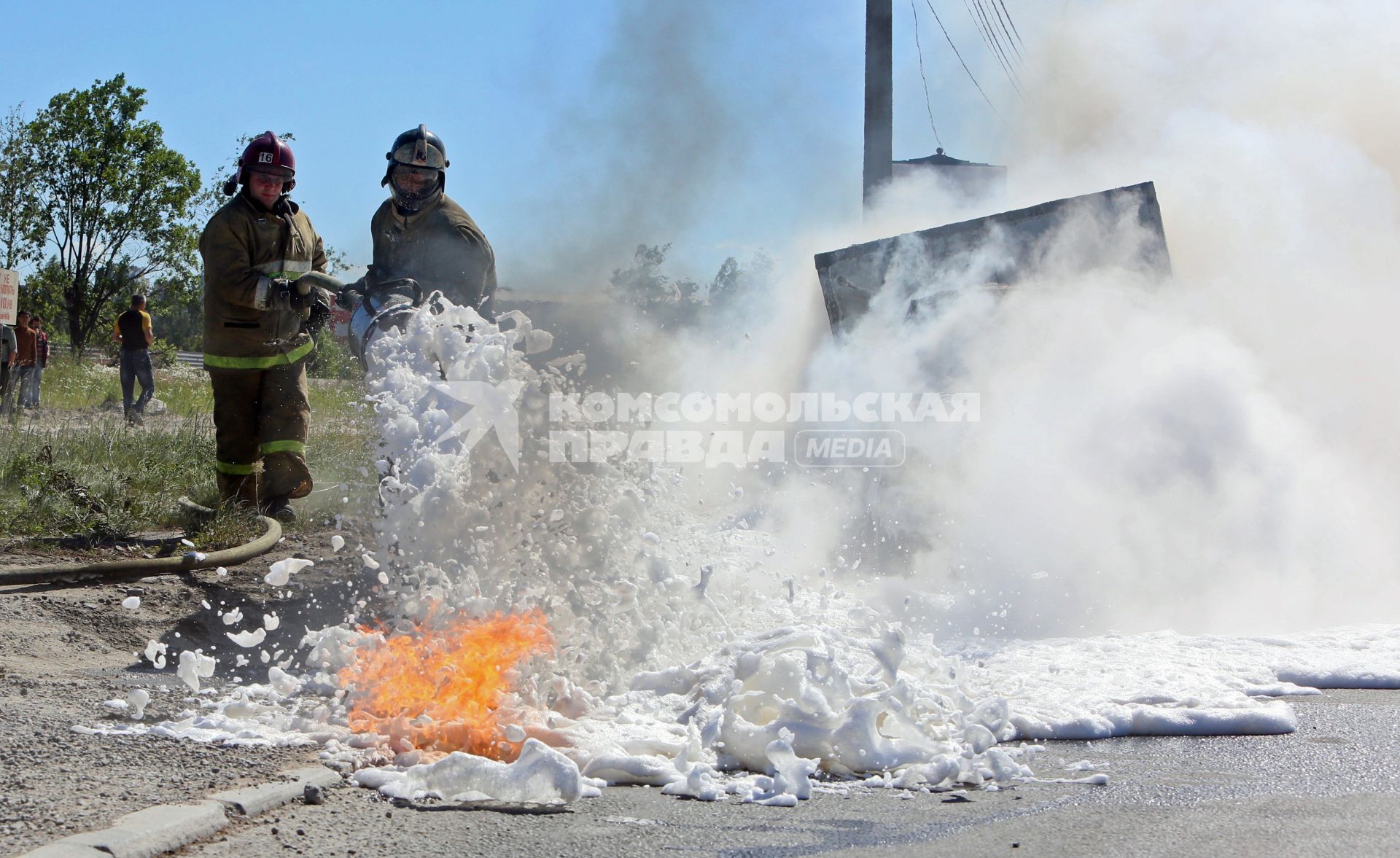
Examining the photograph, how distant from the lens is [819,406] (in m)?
10.5

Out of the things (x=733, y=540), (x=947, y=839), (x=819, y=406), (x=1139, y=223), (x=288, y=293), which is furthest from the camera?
(x=819, y=406)

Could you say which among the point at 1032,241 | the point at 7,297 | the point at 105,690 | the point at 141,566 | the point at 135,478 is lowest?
the point at 105,690

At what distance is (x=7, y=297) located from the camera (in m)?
12.1

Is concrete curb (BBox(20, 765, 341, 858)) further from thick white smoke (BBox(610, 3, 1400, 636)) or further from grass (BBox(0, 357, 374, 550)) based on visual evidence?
thick white smoke (BBox(610, 3, 1400, 636))

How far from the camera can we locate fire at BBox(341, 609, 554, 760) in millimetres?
3662

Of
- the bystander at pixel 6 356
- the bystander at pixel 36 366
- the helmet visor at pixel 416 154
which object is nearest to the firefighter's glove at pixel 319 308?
the helmet visor at pixel 416 154

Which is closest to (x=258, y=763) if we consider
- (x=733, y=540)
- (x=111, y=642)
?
(x=111, y=642)

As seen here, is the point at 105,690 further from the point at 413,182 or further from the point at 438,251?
the point at 413,182

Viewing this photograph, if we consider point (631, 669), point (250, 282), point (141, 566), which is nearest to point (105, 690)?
point (141, 566)

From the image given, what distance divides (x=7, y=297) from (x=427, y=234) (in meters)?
8.50

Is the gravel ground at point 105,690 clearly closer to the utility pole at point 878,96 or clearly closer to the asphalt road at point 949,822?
the asphalt road at point 949,822

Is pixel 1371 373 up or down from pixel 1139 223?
down

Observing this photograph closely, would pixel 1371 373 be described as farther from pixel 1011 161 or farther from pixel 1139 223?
pixel 1011 161

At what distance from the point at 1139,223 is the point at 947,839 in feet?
24.1
